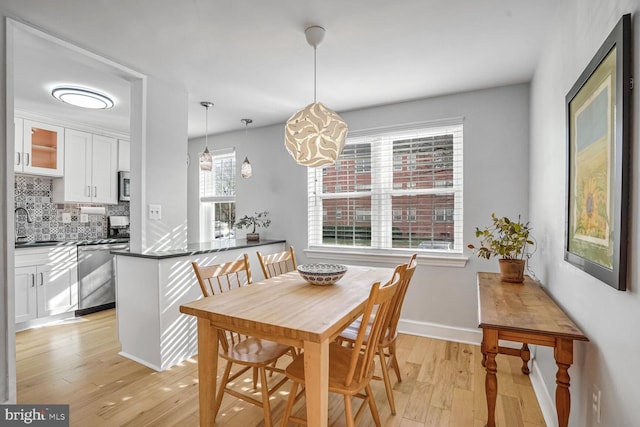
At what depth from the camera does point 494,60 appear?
2.49 metres

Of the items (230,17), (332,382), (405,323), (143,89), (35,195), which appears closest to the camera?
(332,382)

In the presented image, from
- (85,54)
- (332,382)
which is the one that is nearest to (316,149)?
(332,382)

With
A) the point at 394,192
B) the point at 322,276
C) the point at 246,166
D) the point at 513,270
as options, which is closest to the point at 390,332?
the point at 322,276

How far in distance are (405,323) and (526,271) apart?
1.25 m

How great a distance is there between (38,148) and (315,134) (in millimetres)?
3842

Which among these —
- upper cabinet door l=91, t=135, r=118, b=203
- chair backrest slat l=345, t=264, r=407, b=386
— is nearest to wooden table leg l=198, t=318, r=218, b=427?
chair backrest slat l=345, t=264, r=407, b=386

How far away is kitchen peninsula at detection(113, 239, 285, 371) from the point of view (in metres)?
2.55

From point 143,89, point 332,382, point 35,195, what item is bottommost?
point 332,382

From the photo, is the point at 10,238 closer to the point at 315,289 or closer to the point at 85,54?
the point at 85,54

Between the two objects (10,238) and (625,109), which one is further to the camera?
(10,238)

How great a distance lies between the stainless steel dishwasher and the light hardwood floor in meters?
0.86

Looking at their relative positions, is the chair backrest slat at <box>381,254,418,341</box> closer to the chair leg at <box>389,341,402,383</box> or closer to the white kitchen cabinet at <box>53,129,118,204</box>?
Answer: the chair leg at <box>389,341,402,383</box>

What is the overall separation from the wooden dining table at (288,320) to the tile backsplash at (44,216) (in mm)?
3666

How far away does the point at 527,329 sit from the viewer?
56.1 inches
